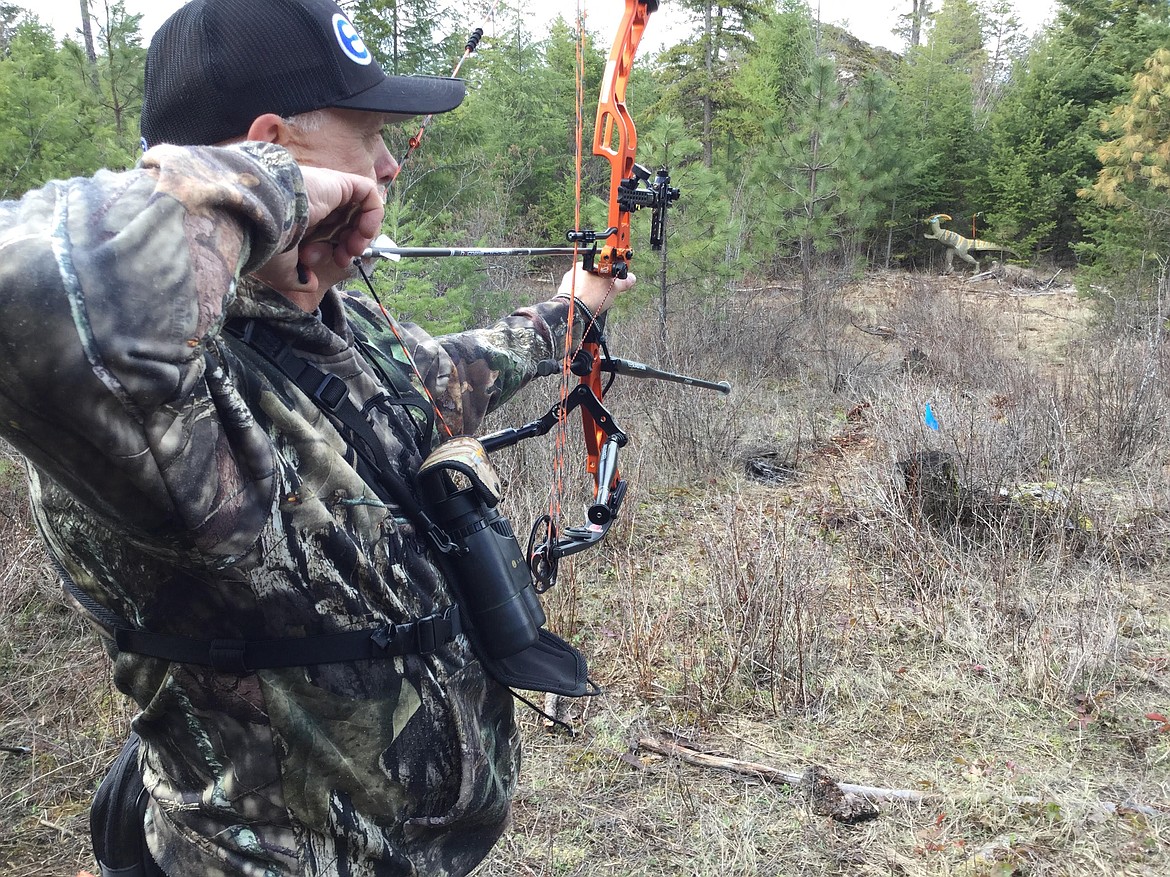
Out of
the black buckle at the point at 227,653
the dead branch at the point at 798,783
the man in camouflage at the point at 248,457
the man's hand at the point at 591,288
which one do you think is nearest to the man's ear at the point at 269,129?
the man in camouflage at the point at 248,457

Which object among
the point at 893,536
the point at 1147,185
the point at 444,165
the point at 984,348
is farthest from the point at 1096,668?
the point at 1147,185

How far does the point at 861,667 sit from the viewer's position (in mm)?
3789

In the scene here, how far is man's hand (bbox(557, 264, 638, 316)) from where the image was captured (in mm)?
2534

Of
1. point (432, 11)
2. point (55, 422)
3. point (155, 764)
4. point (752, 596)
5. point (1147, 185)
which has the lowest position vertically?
point (752, 596)

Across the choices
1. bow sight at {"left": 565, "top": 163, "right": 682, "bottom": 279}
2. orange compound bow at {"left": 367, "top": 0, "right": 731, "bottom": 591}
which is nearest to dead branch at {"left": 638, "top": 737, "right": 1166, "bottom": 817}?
orange compound bow at {"left": 367, "top": 0, "right": 731, "bottom": 591}

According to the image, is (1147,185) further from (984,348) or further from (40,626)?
(40,626)

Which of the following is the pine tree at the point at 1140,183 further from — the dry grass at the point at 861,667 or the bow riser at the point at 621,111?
the bow riser at the point at 621,111

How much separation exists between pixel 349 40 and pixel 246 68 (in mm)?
168

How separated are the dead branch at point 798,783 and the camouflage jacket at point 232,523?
73.4 inches

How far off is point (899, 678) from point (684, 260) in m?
7.60

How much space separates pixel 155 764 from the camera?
4.06 feet

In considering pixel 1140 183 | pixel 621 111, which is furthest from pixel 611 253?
pixel 1140 183

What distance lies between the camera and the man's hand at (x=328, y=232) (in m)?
0.98

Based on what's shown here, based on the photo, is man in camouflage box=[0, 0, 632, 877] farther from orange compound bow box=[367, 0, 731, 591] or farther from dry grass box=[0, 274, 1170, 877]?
dry grass box=[0, 274, 1170, 877]
